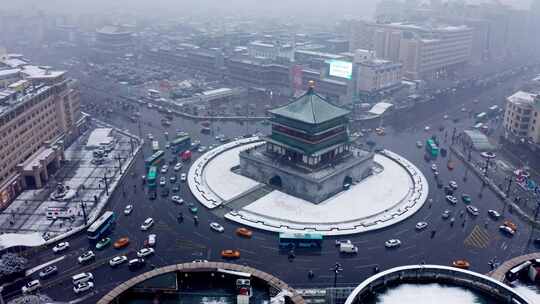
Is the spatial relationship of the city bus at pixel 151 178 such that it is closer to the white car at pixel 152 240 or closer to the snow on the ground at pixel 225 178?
the snow on the ground at pixel 225 178

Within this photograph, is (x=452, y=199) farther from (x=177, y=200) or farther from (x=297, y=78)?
(x=297, y=78)

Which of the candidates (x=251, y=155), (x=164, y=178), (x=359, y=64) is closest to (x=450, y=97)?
(x=359, y=64)

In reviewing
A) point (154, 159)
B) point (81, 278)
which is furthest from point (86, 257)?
point (154, 159)

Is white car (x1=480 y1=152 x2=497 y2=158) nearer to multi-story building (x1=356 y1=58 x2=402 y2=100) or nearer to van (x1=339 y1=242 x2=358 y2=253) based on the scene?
multi-story building (x1=356 y1=58 x2=402 y2=100)

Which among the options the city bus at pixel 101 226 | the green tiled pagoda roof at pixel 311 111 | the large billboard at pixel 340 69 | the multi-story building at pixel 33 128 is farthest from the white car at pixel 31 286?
the large billboard at pixel 340 69

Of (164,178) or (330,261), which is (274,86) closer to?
(164,178)
